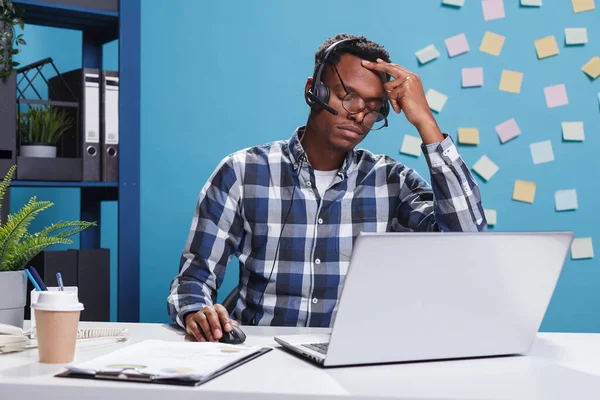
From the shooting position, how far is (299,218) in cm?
177

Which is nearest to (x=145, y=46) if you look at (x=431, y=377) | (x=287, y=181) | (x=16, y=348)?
(x=287, y=181)

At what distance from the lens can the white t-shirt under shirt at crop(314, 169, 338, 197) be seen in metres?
1.83

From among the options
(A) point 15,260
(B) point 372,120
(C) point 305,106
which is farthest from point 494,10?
(A) point 15,260

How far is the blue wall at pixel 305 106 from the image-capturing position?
259 cm

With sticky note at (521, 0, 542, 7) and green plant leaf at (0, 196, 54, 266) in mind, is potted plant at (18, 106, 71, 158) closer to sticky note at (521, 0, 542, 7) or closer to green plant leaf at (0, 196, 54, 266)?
green plant leaf at (0, 196, 54, 266)

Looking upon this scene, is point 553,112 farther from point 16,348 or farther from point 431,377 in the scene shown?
point 16,348

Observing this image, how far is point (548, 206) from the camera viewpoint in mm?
2650

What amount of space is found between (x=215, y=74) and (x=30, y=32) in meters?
0.63

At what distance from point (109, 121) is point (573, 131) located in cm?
164

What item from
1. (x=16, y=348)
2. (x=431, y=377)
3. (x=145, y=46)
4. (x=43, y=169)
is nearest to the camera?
(x=431, y=377)

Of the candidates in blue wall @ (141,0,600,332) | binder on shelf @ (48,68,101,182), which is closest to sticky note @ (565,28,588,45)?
blue wall @ (141,0,600,332)

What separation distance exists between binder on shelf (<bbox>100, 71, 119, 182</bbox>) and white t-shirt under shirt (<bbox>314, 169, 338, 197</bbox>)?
0.63m

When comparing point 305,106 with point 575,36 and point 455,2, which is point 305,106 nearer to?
point 455,2

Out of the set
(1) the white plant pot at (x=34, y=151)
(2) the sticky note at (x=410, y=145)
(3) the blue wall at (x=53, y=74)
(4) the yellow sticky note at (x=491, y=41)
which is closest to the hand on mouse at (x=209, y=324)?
(1) the white plant pot at (x=34, y=151)
